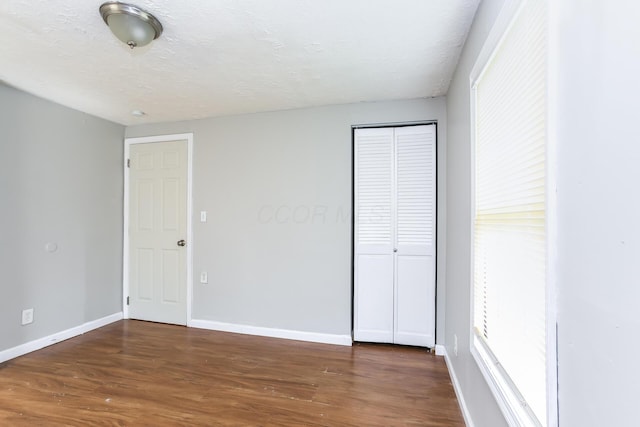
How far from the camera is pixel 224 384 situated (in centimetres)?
233

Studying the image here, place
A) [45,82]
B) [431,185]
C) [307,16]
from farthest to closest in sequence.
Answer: [431,185] < [45,82] < [307,16]

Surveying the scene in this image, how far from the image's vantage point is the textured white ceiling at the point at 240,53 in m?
1.67

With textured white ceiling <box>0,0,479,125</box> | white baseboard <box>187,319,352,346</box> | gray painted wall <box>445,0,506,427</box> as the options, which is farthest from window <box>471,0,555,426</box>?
white baseboard <box>187,319,352,346</box>

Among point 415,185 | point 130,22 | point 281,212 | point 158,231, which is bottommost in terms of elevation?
point 158,231

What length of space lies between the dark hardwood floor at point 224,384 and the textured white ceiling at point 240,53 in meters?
2.37

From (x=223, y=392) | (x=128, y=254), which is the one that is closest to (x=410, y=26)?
(x=223, y=392)

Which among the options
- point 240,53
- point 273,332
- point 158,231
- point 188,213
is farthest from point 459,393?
point 158,231

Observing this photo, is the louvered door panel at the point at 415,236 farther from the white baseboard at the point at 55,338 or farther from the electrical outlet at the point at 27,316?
→ the electrical outlet at the point at 27,316

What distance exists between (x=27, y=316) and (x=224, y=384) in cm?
207

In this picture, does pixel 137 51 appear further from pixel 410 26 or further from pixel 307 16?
pixel 410 26

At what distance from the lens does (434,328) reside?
2.91 m

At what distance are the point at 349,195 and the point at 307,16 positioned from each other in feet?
5.53

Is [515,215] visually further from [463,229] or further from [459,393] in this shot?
[459,393]

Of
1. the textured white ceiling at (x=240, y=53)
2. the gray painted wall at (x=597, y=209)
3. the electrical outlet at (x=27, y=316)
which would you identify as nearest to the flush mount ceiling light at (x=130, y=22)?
the textured white ceiling at (x=240, y=53)
